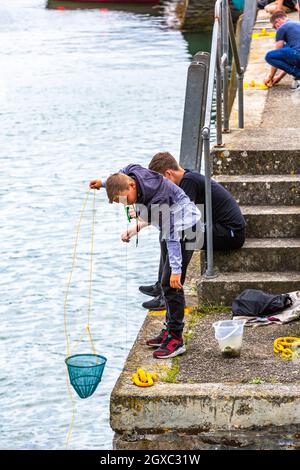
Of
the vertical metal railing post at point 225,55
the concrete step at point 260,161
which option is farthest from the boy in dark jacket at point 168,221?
the vertical metal railing post at point 225,55

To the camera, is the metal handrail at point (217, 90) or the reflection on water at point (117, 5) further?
the reflection on water at point (117, 5)

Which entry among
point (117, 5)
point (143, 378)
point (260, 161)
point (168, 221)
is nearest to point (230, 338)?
point (143, 378)

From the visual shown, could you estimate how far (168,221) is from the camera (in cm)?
715

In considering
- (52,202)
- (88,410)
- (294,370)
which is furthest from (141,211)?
(52,202)

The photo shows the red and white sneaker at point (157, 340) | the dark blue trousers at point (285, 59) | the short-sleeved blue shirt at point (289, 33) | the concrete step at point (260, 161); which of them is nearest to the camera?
the red and white sneaker at point (157, 340)

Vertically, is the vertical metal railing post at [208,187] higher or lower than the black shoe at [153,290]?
higher

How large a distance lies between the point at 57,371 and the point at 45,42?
2290 centimetres

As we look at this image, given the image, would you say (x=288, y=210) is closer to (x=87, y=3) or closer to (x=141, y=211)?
(x=141, y=211)

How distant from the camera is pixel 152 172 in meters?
7.16

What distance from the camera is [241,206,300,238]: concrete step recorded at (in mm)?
8328

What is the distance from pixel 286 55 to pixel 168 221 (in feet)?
19.8

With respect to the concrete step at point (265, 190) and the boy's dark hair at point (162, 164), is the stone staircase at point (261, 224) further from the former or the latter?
the boy's dark hair at point (162, 164)

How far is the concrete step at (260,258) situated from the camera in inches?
319

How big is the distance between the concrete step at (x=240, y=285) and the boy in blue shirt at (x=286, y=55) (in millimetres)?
4728
